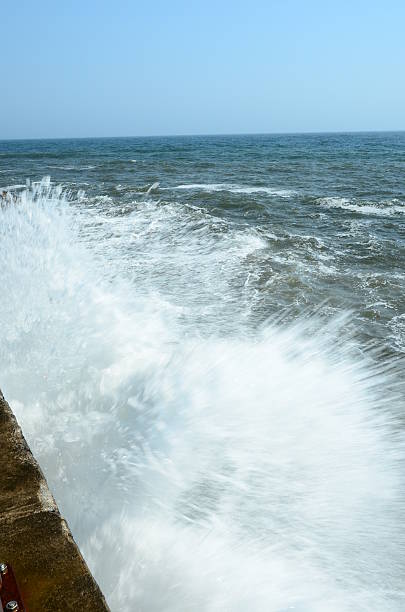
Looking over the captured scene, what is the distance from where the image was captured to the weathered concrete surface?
1717 millimetres

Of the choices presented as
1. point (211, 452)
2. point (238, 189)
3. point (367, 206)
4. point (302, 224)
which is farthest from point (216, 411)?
point (238, 189)

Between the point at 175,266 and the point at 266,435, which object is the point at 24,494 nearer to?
the point at 266,435

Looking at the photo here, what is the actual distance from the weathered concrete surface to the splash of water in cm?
43

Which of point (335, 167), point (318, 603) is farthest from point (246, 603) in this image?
point (335, 167)

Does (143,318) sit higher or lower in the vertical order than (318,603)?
higher

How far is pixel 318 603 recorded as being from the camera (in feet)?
7.27

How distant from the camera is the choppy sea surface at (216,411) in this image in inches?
93.6

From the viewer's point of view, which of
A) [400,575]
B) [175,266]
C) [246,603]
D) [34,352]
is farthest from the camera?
[175,266]

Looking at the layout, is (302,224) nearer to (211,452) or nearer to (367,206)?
(367,206)

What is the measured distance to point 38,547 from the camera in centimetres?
192

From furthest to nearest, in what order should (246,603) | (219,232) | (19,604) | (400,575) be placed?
(219,232)
(400,575)
(246,603)
(19,604)

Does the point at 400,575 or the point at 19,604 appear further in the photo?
the point at 400,575

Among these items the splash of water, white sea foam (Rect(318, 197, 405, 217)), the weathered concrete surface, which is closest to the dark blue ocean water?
white sea foam (Rect(318, 197, 405, 217))

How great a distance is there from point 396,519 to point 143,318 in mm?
3175
